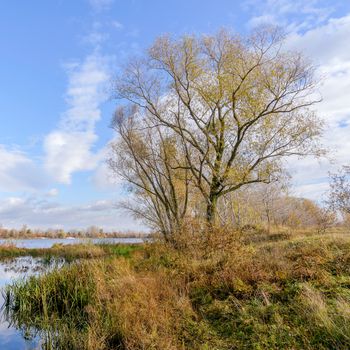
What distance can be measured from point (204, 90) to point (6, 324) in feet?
45.1

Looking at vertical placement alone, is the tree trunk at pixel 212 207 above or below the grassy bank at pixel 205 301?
above

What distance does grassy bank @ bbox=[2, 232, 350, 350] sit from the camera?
20.0 ft

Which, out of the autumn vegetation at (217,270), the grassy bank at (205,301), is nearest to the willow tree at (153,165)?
the autumn vegetation at (217,270)

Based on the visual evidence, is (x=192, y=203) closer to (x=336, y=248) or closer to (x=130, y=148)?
(x=130, y=148)

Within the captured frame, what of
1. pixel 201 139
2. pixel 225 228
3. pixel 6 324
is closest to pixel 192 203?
pixel 201 139

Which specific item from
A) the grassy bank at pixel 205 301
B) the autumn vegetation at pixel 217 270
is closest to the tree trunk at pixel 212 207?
the autumn vegetation at pixel 217 270

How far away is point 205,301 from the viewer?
841 centimetres

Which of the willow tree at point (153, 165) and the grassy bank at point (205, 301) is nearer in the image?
the grassy bank at point (205, 301)

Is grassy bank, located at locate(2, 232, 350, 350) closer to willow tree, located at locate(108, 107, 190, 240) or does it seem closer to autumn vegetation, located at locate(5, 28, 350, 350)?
autumn vegetation, located at locate(5, 28, 350, 350)

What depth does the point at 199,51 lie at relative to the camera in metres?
19.1

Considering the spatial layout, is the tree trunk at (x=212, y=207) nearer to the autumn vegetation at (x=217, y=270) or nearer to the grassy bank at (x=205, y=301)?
the autumn vegetation at (x=217, y=270)

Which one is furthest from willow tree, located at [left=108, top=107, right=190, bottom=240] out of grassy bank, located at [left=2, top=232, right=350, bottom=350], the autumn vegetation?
grassy bank, located at [left=2, top=232, right=350, bottom=350]

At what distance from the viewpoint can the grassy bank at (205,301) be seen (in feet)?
20.0

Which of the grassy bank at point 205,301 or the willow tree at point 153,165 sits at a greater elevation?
the willow tree at point 153,165
